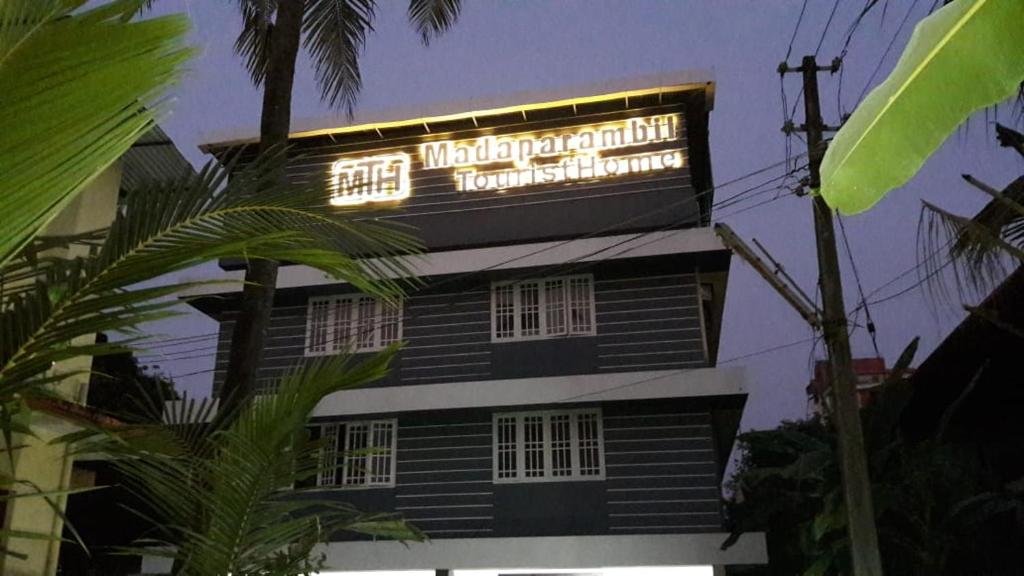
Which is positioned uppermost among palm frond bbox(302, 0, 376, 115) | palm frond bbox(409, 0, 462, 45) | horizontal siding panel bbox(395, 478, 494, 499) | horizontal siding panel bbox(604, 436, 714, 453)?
palm frond bbox(409, 0, 462, 45)

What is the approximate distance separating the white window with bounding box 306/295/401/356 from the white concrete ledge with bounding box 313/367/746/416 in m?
1.11

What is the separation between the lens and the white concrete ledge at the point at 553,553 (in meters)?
12.8

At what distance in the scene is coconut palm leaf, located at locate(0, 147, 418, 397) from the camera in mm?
1965

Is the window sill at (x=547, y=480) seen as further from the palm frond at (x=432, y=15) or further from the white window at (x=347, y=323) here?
the palm frond at (x=432, y=15)

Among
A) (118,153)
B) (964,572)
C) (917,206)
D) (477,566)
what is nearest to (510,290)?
(477,566)

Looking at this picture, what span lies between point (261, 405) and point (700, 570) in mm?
11380

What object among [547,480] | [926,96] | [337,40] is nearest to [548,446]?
[547,480]

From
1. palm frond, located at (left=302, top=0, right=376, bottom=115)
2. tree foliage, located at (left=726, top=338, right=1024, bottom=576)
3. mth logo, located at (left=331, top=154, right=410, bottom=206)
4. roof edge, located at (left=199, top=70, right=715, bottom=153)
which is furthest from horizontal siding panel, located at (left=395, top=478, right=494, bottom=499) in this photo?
palm frond, located at (left=302, top=0, right=376, bottom=115)

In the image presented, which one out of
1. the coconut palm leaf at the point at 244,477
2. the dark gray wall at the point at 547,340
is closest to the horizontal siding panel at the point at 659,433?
the dark gray wall at the point at 547,340

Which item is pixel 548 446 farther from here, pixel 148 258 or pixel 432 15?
pixel 148 258

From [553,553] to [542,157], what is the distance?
7.13 metres

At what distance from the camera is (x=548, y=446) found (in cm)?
1442

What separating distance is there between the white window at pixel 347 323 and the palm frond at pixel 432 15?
6437 millimetres

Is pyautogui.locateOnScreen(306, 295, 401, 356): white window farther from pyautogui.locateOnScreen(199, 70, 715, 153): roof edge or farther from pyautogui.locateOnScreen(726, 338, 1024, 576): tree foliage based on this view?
pyautogui.locateOnScreen(726, 338, 1024, 576): tree foliage
